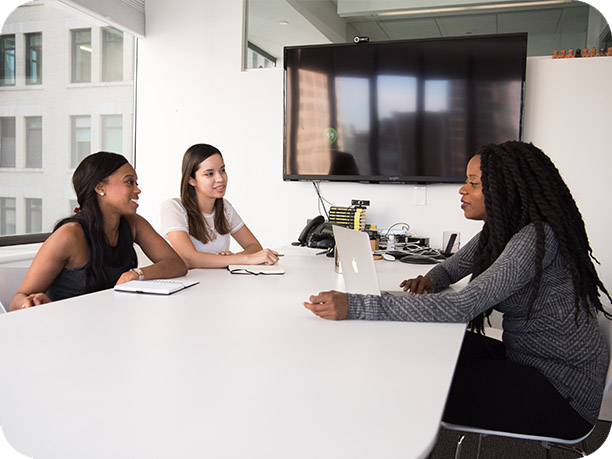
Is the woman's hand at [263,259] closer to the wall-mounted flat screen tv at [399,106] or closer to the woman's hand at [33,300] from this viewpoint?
the woman's hand at [33,300]

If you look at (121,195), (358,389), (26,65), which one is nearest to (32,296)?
(121,195)

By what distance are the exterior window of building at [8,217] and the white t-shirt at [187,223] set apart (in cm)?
165

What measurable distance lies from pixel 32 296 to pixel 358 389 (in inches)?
52.4

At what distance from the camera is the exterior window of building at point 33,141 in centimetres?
383

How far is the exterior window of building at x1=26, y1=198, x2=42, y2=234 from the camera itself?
388 centimetres

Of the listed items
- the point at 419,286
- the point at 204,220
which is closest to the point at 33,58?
the point at 204,220

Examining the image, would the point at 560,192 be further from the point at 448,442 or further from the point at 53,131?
the point at 53,131

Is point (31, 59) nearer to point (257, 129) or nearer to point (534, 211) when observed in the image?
point (257, 129)

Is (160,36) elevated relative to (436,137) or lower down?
elevated

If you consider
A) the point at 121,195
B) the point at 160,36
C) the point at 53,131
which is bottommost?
the point at 121,195

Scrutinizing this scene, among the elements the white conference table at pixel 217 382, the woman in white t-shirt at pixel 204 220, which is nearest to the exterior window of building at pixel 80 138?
the woman in white t-shirt at pixel 204 220

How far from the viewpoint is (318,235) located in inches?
128

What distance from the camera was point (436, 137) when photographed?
391cm

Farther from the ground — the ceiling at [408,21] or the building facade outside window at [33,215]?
the ceiling at [408,21]
